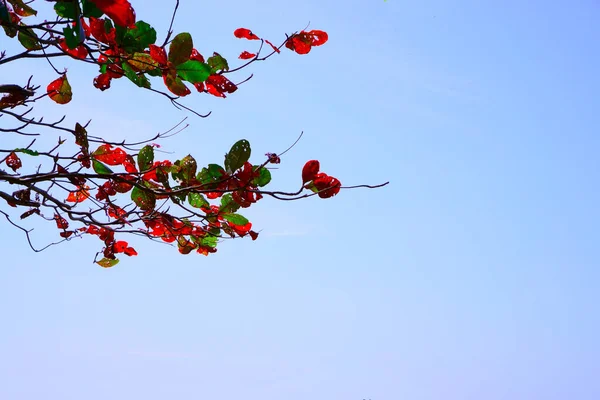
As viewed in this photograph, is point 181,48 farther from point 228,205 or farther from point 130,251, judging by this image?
point 130,251

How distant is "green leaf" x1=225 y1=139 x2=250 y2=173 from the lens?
2.48m

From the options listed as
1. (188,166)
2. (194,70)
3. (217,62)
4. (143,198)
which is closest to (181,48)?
(194,70)

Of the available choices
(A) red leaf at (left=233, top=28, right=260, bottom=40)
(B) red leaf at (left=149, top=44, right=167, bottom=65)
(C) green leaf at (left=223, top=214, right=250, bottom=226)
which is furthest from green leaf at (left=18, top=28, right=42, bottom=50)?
(C) green leaf at (left=223, top=214, right=250, bottom=226)

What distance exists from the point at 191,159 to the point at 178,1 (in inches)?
28.0

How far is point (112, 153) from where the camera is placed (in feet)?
9.34

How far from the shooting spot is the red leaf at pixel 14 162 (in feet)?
10.3

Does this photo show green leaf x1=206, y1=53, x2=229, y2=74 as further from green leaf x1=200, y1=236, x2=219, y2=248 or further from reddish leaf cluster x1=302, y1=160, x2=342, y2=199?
green leaf x1=200, y1=236, x2=219, y2=248

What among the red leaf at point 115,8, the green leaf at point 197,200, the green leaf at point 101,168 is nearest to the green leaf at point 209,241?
the green leaf at point 197,200

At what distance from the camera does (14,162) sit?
317 centimetres

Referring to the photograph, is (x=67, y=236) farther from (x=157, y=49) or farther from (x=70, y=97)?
(x=157, y=49)

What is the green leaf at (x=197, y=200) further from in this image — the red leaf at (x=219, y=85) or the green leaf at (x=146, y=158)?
the red leaf at (x=219, y=85)

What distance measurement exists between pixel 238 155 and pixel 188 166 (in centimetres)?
32

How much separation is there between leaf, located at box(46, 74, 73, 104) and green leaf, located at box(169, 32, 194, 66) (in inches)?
37.5

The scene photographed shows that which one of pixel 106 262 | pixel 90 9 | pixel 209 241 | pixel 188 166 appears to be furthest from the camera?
pixel 106 262
